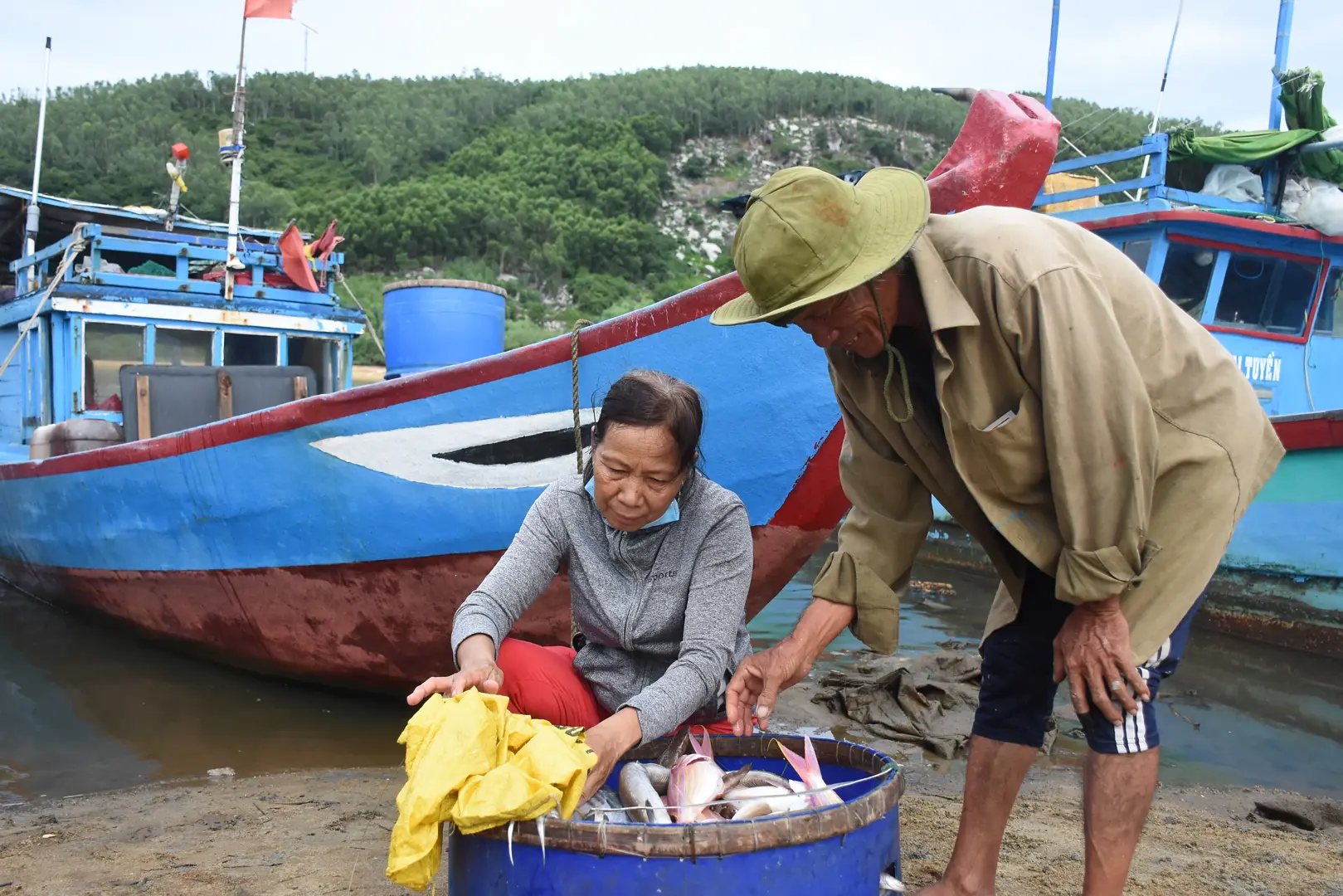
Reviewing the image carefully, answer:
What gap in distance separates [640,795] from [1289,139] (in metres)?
7.61

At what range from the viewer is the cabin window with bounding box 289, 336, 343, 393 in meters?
6.38

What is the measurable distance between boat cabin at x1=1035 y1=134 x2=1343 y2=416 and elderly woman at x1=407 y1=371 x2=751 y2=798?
593cm

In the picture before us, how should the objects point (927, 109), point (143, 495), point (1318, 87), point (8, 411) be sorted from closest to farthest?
point (143, 495) < point (8, 411) < point (1318, 87) < point (927, 109)

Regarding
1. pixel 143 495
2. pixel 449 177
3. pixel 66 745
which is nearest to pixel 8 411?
pixel 143 495

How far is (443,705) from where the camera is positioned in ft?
5.09

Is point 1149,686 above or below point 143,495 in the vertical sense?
above

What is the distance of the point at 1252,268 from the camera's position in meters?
7.23

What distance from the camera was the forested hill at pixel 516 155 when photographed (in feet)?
105

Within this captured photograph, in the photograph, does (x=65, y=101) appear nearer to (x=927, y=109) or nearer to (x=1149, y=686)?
(x=927, y=109)

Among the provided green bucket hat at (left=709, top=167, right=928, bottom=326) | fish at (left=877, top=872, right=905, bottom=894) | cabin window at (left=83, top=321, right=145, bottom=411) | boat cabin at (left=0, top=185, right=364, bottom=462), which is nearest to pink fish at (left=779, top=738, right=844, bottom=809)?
fish at (left=877, top=872, right=905, bottom=894)

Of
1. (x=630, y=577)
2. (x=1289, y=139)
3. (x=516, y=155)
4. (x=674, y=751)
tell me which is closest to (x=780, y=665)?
(x=674, y=751)

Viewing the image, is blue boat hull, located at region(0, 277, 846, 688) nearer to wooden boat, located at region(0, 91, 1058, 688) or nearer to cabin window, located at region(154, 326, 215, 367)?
wooden boat, located at region(0, 91, 1058, 688)

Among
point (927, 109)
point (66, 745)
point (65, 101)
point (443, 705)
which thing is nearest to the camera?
point (443, 705)

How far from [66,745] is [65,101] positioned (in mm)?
53877
